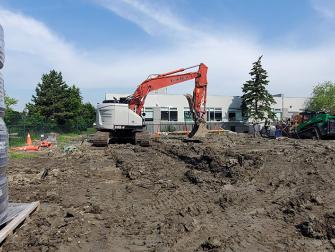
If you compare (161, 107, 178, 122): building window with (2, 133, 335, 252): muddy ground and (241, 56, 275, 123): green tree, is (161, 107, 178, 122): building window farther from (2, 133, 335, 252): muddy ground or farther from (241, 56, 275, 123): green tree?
(2, 133, 335, 252): muddy ground

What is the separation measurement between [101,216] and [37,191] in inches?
113

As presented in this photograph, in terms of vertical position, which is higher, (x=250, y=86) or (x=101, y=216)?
(x=250, y=86)

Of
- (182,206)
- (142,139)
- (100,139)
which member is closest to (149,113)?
(142,139)

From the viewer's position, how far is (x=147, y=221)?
280 inches

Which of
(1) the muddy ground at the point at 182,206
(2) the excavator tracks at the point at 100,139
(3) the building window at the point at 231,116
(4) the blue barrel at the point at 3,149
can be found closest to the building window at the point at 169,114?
(3) the building window at the point at 231,116

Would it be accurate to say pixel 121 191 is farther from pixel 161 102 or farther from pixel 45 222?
pixel 161 102

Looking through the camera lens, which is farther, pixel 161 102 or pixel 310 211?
pixel 161 102

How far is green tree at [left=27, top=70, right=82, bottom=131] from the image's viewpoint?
5972cm

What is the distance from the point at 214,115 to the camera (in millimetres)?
52656

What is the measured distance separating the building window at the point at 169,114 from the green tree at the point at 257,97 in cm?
844

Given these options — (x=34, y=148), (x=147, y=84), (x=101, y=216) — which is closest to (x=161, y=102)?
(x=147, y=84)

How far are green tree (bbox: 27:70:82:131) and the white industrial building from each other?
14853 millimetres

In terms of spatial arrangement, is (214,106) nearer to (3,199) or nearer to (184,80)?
(184,80)

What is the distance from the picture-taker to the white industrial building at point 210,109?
1929 inches
